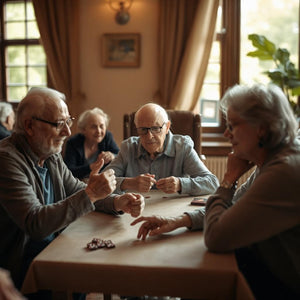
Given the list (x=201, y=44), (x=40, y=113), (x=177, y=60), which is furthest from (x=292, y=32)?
(x=40, y=113)

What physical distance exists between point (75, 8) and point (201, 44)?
5.45 ft

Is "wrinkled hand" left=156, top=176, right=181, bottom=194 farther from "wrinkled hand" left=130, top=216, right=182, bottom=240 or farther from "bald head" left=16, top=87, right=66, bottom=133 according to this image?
"bald head" left=16, top=87, right=66, bottom=133

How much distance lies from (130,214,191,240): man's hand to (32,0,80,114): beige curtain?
3657 millimetres

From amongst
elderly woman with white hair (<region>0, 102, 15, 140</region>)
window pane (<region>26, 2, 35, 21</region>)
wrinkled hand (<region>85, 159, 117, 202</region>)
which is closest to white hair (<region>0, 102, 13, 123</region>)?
elderly woman with white hair (<region>0, 102, 15, 140</region>)

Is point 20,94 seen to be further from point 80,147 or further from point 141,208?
point 141,208

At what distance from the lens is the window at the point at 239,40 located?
4.54 meters

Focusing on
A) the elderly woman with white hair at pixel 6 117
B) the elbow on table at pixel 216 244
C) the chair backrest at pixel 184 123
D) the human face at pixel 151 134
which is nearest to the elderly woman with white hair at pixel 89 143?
the chair backrest at pixel 184 123

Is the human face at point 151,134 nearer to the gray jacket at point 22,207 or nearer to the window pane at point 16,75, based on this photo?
the gray jacket at point 22,207

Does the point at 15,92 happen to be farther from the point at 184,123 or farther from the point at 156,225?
the point at 156,225

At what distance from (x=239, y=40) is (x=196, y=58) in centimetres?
58

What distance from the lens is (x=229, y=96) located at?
A: 1.45 metres

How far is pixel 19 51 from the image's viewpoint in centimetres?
520

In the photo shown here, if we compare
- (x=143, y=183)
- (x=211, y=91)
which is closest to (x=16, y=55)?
(x=211, y=91)

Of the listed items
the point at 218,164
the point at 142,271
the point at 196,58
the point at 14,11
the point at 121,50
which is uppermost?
the point at 14,11
